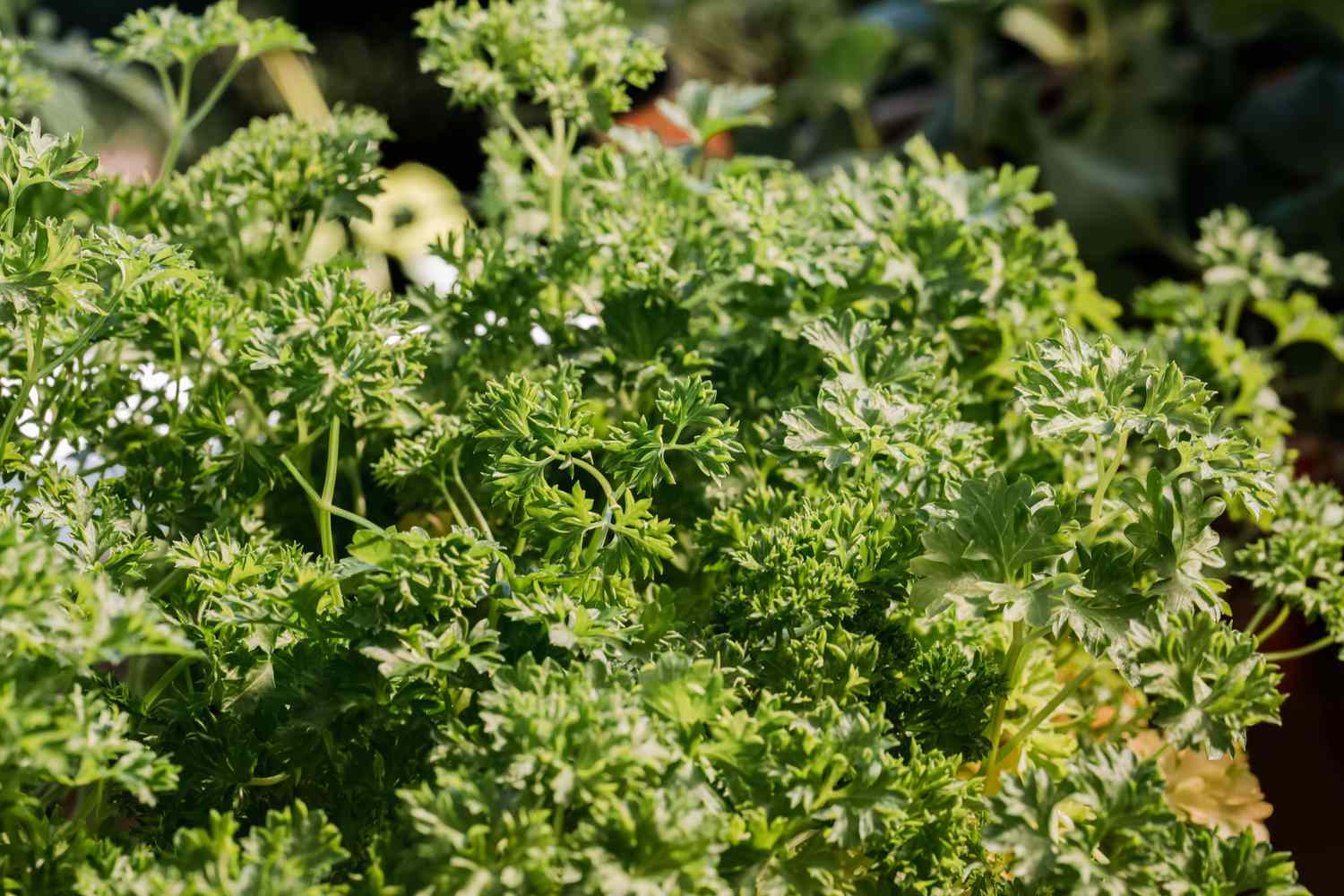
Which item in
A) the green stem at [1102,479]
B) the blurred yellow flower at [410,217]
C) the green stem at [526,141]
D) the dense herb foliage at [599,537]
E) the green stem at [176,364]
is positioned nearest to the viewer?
the dense herb foliage at [599,537]

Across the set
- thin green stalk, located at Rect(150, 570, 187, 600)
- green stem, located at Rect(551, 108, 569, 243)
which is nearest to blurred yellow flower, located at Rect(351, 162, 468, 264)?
green stem, located at Rect(551, 108, 569, 243)

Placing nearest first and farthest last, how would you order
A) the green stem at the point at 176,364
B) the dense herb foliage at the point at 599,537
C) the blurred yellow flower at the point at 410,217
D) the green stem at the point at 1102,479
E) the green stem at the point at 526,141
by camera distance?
the dense herb foliage at the point at 599,537
the green stem at the point at 1102,479
the green stem at the point at 176,364
the green stem at the point at 526,141
the blurred yellow flower at the point at 410,217

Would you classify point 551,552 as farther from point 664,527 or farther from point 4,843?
point 4,843

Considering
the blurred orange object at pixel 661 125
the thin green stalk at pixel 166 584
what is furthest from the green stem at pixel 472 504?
the blurred orange object at pixel 661 125

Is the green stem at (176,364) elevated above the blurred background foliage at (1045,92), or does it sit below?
above

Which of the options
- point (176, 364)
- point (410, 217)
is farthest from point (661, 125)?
point (176, 364)

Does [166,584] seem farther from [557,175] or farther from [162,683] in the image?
[557,175]

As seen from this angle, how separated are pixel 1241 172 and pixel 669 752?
6.56ft

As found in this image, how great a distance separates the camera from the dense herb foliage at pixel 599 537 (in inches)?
25.2

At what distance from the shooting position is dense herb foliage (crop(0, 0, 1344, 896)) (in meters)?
0.64

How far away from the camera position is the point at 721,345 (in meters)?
0.93

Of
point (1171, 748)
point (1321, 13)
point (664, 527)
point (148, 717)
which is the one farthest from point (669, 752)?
point (1321, 13)

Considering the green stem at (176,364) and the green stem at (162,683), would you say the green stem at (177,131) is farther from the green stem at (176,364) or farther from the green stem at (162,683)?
the green stem at (162,683)

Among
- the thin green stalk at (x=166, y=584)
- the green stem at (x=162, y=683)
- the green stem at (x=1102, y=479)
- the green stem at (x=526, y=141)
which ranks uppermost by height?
the green stem at (x=526, y=141)
